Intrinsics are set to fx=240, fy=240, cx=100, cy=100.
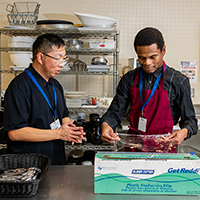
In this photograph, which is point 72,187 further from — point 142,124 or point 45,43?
point 45,43

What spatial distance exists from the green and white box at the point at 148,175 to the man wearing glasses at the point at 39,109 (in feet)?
1.50

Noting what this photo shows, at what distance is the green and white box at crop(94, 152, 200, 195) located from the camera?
1.02 m

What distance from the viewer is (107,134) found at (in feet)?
4.86

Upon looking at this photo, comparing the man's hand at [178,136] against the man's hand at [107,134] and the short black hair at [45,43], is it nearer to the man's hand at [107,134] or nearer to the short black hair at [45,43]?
the man's hand at [107,134]

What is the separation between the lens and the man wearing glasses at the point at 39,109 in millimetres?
1545

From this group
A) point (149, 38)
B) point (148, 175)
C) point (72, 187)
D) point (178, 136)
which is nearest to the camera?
point (148, 175)

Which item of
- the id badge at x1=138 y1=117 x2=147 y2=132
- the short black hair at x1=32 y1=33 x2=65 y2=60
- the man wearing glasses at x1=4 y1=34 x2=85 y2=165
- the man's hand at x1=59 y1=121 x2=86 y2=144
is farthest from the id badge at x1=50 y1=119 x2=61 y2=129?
the id badge at x1=138 y1=117 x2=147 y2=132

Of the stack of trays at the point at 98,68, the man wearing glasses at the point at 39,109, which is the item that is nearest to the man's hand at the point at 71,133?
the man wearing glasses at the point at 39,109

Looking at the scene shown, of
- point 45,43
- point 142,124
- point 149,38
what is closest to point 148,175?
point 142,124

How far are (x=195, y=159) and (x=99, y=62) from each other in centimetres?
212

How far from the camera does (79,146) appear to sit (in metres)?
2.96

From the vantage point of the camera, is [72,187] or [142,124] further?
[142,124]

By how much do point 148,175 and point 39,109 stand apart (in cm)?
92

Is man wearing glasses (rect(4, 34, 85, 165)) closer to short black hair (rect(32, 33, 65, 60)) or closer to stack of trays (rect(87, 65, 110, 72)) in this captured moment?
short black hair (rect(32, 33, 65, 60))
